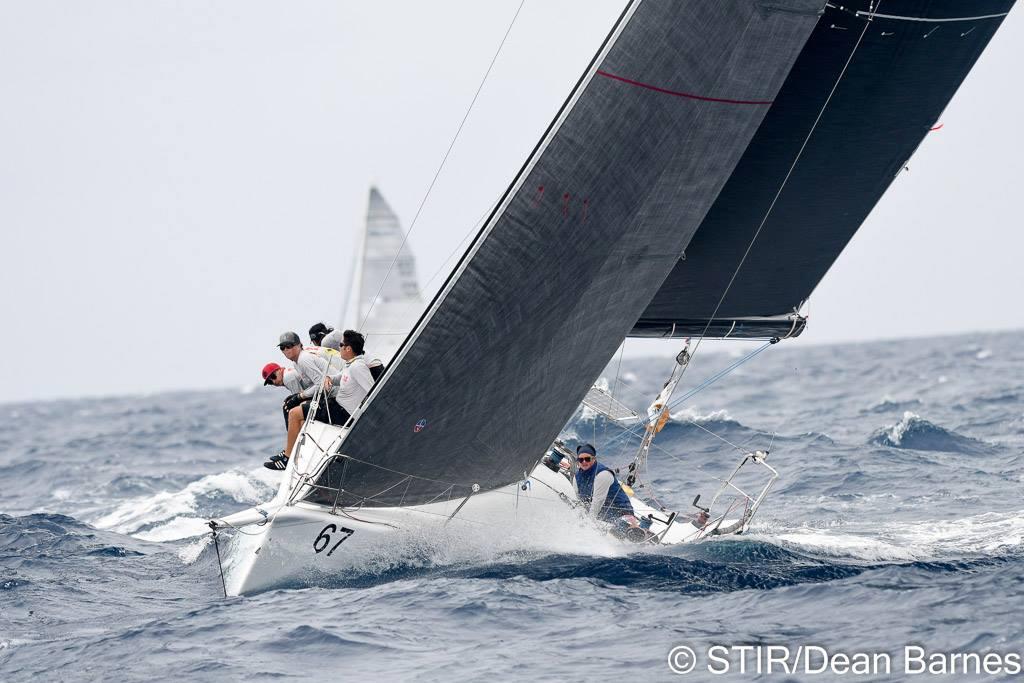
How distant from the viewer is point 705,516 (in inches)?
380

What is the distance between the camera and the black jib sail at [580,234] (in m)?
7.74

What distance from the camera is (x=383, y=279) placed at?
22516 mm

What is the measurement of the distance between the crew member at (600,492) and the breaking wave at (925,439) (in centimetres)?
678

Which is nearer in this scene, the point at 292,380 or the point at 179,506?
the point at 292,380

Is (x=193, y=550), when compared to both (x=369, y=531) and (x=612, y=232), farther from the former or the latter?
(x=612, y=232)

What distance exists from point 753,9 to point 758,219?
2442mm

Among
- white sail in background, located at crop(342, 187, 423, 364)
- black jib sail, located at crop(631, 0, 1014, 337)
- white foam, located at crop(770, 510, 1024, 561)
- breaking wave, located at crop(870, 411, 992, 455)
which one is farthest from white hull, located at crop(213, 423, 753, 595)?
white sail in background, located at crop(342, 187, 423, 364)

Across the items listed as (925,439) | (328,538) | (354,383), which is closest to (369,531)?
(328,538)

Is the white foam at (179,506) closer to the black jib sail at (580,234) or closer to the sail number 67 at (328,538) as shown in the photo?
the sail number 67 at (328,538)

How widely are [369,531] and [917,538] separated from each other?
425 centimetres

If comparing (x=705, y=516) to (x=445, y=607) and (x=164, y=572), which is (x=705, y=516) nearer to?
(x=445, y=607)

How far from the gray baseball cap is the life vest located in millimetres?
2721

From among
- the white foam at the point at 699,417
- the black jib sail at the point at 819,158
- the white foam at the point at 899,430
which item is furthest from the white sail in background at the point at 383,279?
the black jib sail at the point at 819,158

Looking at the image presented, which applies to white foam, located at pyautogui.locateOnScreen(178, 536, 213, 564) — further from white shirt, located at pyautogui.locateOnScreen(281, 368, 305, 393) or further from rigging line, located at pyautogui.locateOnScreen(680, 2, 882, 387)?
rigging line, located at pyautogui.locateOnScreen(680, 2, 882, 387)
